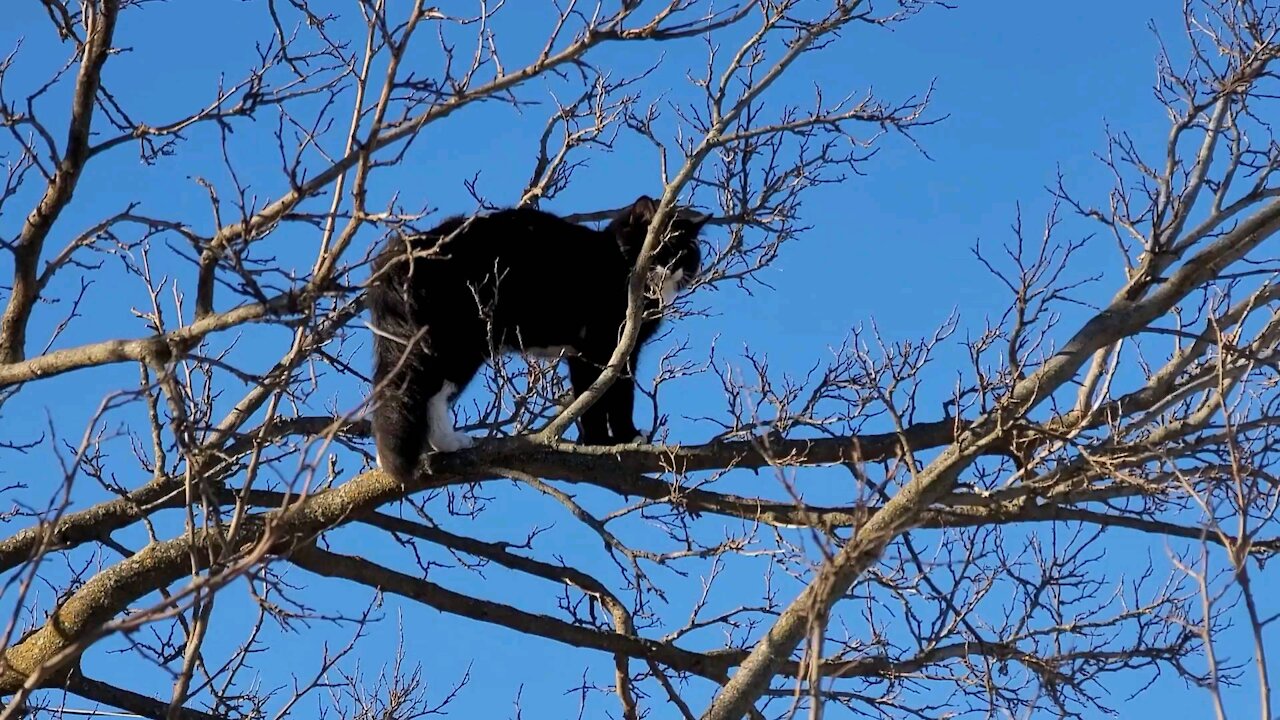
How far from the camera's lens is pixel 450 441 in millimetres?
5758

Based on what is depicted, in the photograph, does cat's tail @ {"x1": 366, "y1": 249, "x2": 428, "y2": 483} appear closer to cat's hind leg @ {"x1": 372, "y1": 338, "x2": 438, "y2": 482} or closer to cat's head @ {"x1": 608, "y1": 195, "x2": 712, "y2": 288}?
cat's hind leg @ {"x1": 372, "y1": 338, "x2": 438, "y2": 482}

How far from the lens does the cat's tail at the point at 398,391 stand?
5.34 meters

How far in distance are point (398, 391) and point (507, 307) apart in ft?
2.63

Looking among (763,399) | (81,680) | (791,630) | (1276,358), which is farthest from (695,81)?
(81,680)

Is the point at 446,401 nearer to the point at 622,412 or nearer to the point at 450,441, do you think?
the point at 450,441

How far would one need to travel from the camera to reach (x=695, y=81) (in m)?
4.73

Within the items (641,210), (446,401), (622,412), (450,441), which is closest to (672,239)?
(641,210)

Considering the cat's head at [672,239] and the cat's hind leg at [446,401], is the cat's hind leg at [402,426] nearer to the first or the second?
the cat's hind leg at [446,401]

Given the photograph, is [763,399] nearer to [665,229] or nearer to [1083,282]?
[665,229]

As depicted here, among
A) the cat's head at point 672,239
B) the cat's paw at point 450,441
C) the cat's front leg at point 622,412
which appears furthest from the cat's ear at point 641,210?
the cat's paw at point 450,441

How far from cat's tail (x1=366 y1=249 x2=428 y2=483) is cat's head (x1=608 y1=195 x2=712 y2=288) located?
1.37 m

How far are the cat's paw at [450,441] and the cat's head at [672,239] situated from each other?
1.24 m

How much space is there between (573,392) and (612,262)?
685 mm

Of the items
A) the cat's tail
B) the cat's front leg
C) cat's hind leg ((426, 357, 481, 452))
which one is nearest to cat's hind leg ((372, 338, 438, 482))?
the cat's tail
